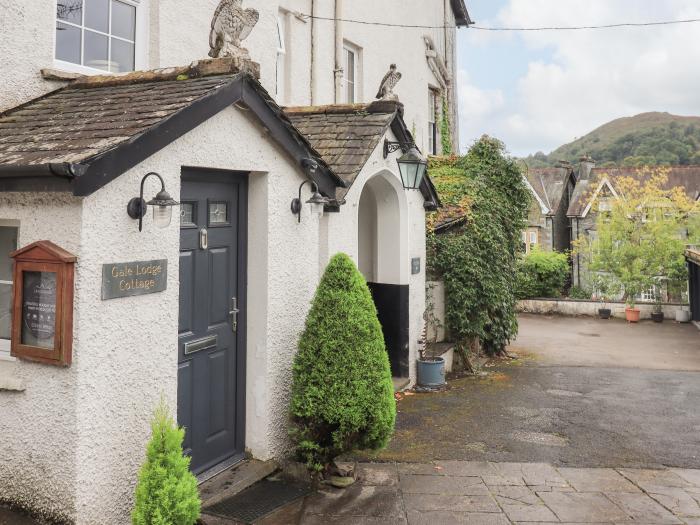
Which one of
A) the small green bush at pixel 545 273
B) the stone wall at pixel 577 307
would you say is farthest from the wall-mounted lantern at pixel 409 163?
the small green bush at pixel 545 273

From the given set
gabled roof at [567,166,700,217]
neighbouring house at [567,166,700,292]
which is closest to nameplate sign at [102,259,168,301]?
neighbouring house at [567,166,700,292]

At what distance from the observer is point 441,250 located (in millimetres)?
12094

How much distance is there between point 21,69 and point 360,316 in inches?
151

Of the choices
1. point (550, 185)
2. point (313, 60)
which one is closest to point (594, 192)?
point (550, 185)

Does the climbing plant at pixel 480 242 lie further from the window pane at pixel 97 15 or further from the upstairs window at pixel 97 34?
the window pane at pixel 97 15

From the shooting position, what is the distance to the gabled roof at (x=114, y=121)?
3.84 meters

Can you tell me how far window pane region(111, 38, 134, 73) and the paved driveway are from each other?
528 cm

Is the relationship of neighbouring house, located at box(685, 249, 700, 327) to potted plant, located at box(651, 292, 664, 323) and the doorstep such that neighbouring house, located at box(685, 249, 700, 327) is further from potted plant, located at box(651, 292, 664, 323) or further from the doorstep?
the doorstep

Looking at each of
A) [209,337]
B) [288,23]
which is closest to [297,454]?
[209,337]

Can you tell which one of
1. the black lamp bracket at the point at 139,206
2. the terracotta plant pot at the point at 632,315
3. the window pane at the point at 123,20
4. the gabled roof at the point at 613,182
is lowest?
the terracotta plant pot at the point at 632,315

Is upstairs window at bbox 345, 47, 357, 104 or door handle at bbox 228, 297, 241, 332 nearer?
door handle at bbox 228, 297, 241, 332

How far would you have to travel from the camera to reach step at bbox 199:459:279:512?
500 cm

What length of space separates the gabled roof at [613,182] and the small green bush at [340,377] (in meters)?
33.6

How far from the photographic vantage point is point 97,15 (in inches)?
248
